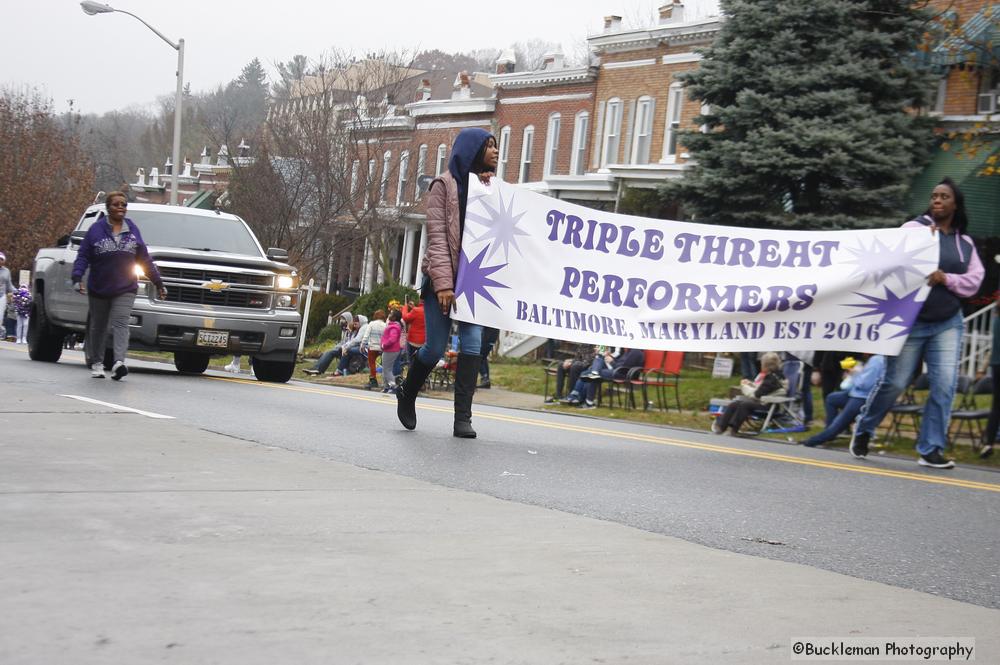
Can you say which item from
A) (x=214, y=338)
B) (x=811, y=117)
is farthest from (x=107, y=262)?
(x=811, y=117)

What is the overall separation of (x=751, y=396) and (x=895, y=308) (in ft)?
19.7

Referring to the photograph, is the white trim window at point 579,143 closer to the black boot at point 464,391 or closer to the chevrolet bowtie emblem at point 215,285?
the chevrolet bowtie emblem at point 215,285

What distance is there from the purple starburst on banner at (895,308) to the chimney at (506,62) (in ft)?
139

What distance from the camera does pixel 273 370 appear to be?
712 inches

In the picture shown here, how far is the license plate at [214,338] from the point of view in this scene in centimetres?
1664

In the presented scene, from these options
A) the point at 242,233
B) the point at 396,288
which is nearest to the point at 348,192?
the point at 396,288

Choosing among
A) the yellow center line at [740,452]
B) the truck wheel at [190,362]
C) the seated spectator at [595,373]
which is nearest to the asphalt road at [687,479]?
the yellow center line at [740,452]

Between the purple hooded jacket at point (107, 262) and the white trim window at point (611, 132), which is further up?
the white trim window at point (611, 132)

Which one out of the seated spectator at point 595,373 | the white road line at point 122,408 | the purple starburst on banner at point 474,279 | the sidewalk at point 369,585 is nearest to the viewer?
the sidewalk at point 369,585

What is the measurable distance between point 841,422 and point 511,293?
4.54 metres

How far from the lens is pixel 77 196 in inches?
2601

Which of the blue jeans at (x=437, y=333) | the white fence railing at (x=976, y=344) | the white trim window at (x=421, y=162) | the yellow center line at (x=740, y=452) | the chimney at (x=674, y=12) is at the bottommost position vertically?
the yellow center line at (x=740, y=452)

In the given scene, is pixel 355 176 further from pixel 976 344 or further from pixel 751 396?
pixel 751 396

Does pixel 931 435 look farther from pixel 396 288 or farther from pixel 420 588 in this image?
pixel 396 288
